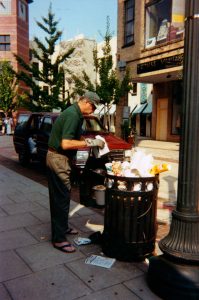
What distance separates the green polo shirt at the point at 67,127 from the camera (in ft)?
12.4

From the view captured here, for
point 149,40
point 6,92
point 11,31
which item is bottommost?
point 6,92

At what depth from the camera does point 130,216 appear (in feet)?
11.8

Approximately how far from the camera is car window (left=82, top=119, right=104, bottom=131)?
878cm

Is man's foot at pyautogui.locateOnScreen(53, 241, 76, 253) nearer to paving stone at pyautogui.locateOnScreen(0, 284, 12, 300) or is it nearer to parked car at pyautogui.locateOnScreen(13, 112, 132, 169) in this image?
paving stone at pyautogui.locateOnScreen(0, 284, 12, 300)

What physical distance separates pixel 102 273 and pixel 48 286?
1.92 ft

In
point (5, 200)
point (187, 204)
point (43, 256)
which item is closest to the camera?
point (187, 204)

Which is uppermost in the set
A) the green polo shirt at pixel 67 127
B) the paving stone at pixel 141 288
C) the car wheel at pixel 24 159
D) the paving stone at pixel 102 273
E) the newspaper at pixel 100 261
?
the green polo shirt at pixel 67 127

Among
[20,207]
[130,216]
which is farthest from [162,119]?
[130,216]

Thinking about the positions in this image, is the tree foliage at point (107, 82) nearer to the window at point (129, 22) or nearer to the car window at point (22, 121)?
the window at point (129, 22)

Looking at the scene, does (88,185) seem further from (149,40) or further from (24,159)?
(149,40)

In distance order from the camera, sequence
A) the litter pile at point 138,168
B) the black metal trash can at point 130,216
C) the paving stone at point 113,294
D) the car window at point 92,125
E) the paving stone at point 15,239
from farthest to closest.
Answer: the car window at point 92,125 < the paving stone at point 15,239 < the litter pile at point 138,168 < the black metal trash can at point 130,216 < the paving stone at point 113,294

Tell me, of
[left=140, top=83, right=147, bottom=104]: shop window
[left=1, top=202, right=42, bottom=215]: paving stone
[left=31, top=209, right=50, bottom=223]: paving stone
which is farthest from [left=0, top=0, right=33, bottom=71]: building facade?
[left=31, top=209, right=50, bottom=223]: paving stone

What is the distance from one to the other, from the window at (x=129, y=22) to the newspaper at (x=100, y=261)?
15014 millimetres

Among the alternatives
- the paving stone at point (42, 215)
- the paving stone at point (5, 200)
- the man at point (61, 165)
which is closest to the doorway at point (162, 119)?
the paving stone at point (5, 200)
